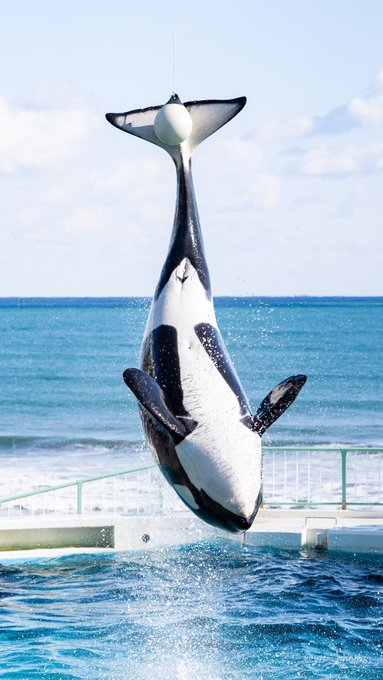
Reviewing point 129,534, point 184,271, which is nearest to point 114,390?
point 129,534

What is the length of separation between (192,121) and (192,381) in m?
1.45

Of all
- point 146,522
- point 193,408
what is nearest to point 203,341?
point 193,408

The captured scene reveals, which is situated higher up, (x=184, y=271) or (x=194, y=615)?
(x=184, y=271)

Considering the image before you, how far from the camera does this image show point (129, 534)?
44.0 ft

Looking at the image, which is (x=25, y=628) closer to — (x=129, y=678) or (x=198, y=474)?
(x=129, y=678)

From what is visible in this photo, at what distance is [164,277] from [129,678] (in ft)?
14.0

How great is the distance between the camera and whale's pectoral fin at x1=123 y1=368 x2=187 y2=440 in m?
5.54

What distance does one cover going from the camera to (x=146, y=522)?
44.0 feet

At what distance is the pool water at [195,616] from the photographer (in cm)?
962

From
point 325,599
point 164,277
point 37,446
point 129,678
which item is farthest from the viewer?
point 37,446

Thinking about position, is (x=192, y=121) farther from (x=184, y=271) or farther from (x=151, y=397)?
(x=151, y=397)

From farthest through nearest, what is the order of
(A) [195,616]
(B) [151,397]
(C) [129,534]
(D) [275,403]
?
(C) [129,534] → (A) [195,616] → (D) [275,403] → (B) [151,397]

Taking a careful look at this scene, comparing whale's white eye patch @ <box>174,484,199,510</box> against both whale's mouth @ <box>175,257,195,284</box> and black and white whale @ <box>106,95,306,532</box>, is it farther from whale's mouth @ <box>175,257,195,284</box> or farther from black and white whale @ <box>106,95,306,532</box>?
whale's mouth @ <box>175,257,195,284</box>

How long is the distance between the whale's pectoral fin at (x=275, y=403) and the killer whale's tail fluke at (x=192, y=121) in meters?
1.45
